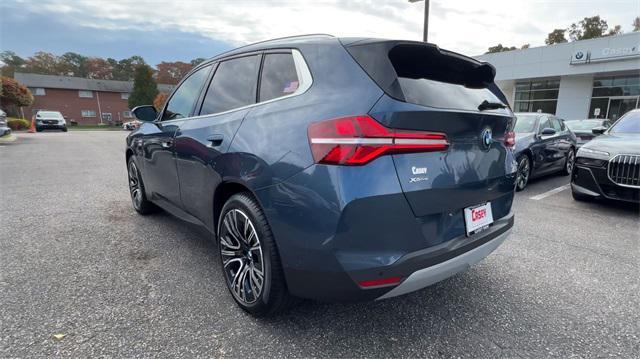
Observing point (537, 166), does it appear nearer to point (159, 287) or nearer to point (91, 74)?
point (159, 287)

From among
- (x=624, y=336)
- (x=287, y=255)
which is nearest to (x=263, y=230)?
(x=287, y=255)

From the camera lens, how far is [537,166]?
663 cm

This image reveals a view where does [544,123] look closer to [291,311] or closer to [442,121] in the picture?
[442,121]

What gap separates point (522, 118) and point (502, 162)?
5.86 metres

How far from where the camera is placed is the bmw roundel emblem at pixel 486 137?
2.09 meters

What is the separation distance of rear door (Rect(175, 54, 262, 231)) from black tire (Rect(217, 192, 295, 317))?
0.28 metres

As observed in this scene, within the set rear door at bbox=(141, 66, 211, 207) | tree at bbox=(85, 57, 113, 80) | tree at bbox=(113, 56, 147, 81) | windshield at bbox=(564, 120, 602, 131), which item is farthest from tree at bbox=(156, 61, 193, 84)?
rear door at bbox=(141, 66, 211, 207)

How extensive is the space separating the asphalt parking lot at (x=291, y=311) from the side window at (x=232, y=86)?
111 centimetres

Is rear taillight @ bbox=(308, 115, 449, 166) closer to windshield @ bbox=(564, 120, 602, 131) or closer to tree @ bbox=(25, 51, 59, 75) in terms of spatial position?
windshield @ bbox=(564, 120, 602, 131)

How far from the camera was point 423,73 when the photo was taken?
2025mm

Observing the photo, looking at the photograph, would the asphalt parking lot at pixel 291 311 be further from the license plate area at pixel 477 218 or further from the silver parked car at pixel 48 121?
the silver parked car at pixel 48 121

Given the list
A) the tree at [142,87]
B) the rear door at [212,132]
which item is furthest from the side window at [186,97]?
the tree at [142,87]

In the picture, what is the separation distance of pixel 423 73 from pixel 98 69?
95550 millimetres

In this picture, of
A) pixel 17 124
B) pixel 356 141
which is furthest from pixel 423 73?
pixel 17 124
